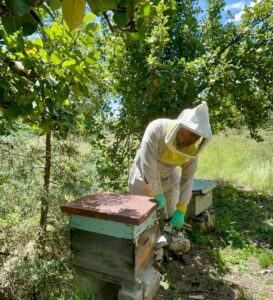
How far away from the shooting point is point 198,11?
535cm

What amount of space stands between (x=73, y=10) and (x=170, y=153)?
7.84 feet

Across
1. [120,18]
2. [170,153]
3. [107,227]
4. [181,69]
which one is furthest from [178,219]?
[120,18]

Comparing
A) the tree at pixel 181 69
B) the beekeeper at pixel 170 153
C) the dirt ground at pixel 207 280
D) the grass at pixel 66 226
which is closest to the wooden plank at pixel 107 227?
the grass at pixel 66 226

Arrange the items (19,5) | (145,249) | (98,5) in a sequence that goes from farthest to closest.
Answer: (145,249) < (98,5) < (19,5)

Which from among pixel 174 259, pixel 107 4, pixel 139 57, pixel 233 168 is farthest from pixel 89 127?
pixel 233 168

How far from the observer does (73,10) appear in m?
0.71

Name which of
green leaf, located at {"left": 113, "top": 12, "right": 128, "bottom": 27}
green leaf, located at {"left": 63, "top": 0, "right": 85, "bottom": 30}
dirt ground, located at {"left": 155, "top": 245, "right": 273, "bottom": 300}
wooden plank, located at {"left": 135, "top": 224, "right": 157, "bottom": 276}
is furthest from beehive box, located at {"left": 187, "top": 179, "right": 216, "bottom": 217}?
green leaf, located at {"left": 63, "top": 0, "right": 85, "bottom": 30}

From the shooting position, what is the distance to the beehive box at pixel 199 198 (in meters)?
4.31

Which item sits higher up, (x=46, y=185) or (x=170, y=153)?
(x=170, y=153)

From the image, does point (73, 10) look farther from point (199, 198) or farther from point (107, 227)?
point (199, 198)

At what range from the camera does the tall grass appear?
748 cm

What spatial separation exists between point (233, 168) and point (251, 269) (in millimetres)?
5258

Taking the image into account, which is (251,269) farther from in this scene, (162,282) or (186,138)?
(186,138)

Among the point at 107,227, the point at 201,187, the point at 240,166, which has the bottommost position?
the point at 240,166
